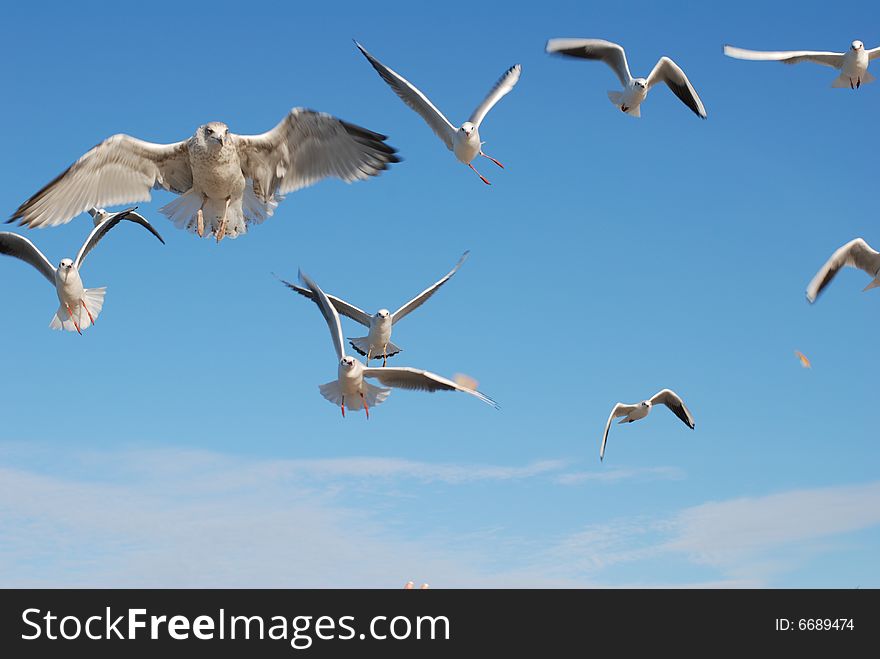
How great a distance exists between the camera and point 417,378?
882 centimetres

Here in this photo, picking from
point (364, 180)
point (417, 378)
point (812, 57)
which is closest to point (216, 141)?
point (364, 180)

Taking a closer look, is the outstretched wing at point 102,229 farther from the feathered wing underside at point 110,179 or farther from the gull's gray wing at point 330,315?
the gull's gray wing at point 330,315

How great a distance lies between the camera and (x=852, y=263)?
12.4m

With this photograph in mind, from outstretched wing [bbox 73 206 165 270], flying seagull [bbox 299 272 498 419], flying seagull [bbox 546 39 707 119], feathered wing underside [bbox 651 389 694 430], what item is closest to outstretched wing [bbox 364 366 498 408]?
flying seagull [bbox 299 272 498 419]

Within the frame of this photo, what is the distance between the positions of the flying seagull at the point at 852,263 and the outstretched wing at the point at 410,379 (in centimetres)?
538

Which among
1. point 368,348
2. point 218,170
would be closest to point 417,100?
point 218,170

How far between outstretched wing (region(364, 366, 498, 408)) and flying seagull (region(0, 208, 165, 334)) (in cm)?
346

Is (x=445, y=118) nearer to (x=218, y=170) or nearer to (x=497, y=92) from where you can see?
(x=497, y=92)

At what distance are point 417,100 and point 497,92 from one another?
3.16 ft

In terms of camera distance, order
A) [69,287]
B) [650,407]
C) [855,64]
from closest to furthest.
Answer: [69,287]
[855,64]
[650,407]

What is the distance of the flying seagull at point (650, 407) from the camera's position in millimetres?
14469

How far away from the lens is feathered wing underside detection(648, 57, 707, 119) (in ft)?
40.2

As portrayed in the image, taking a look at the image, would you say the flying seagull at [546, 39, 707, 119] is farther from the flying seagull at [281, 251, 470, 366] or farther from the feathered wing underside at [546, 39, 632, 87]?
the flying seagull at [281, 251, 470, 366]

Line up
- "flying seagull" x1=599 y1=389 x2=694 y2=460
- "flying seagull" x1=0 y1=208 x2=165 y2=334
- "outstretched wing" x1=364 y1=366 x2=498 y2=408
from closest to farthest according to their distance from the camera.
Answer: "outstretched wing" x1=364 y1=366 x2=498 y2=408, "flying seagull" x1=0 y1=208 x2=165 y2=334, "flying seagull" x1=599 y1=389 x2=694 y2=460
